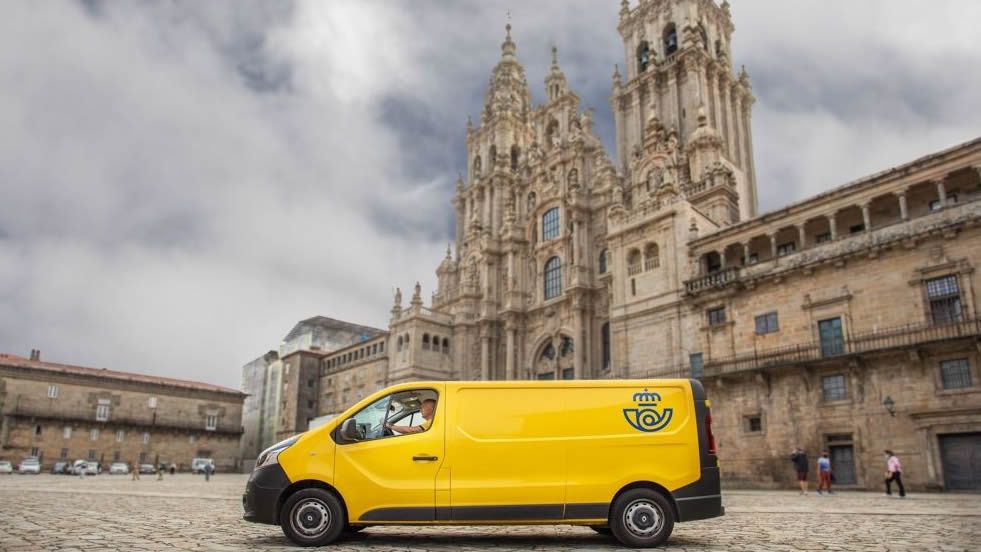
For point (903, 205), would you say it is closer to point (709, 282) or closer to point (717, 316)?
point (709, 282)

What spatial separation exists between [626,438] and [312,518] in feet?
13.2

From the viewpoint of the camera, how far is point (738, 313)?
28906 millimetres

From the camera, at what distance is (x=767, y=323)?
27703mm

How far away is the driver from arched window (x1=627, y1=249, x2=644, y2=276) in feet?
88.8

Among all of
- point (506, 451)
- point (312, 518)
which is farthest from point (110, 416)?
point (506, 451)

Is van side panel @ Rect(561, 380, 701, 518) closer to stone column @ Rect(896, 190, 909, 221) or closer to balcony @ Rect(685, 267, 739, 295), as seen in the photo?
stone column @ Rect(896, 190, 909, 221)

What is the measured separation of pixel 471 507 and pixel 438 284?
51.7 meters

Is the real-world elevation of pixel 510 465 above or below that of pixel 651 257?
below

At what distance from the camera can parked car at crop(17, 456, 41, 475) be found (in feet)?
156

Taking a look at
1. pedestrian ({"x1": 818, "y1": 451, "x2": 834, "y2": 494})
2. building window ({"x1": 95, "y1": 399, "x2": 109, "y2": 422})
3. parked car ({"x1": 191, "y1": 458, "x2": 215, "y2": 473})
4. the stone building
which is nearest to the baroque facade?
pedestrian ({"x1": 818, "y1": 451, "x2": 834, "y2": 494})

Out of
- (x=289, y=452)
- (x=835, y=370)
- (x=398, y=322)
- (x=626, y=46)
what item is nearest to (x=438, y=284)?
(x=398, y=322)

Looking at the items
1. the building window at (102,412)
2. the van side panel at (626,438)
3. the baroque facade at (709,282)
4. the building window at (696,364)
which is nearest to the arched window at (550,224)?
the baroque facade at (709,282)

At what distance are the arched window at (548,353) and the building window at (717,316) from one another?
1692 cm

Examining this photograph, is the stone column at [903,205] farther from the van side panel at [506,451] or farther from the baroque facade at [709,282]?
the van side panel at [506,451]
